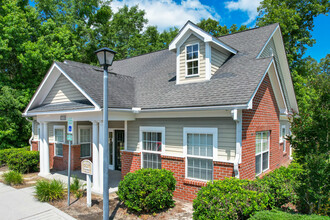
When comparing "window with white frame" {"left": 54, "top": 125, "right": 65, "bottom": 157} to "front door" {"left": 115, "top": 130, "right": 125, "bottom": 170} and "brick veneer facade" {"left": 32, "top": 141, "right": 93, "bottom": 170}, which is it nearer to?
"brick veneer facade" {"left": 32, "top": 141, "right": 93, "bottom": 170}

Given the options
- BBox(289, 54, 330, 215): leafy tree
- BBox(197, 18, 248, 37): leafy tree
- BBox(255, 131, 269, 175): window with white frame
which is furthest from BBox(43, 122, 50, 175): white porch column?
BBox(197, 18, 248, 37): leafy tree

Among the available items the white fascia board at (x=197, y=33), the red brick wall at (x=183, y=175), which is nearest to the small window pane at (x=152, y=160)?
the red brick wall at (x=183, y=175)

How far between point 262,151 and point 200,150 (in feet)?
9.61

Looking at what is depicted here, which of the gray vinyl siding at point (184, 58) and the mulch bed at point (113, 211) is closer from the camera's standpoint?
the mulch bed at point (113, 211)

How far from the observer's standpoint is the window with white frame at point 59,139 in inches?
506

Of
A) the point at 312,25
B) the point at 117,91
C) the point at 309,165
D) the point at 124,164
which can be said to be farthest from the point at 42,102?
the point at 312,25

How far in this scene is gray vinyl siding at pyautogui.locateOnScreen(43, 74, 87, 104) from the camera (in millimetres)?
9562

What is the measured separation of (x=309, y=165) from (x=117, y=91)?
7.40 metres

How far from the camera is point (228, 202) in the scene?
4996 millimetres

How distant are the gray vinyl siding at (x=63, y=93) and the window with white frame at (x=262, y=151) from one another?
742cm

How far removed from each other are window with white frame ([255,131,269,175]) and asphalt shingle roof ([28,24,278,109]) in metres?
2.35

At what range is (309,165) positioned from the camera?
5.05m

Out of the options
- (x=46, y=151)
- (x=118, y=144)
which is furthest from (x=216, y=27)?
(x=46, y=151)

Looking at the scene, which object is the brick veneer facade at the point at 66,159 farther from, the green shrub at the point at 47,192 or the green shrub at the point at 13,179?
the green shrub at the point at 47,192
